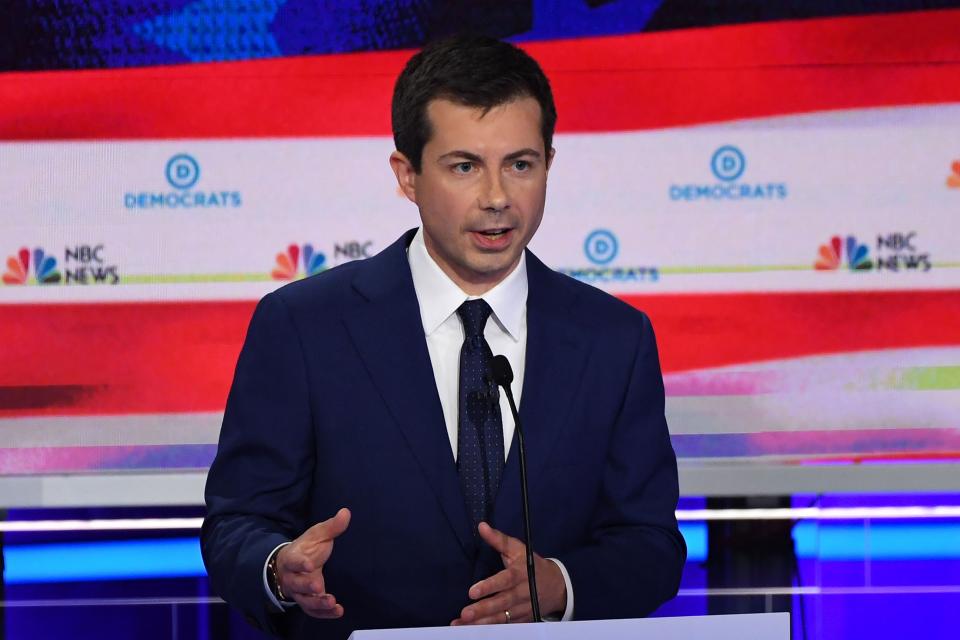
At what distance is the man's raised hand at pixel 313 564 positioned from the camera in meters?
1.53

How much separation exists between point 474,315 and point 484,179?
219 mm

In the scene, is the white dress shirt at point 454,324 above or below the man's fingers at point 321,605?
above

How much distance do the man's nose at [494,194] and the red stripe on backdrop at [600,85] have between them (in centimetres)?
168

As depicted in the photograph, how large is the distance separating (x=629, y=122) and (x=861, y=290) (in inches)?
30.6

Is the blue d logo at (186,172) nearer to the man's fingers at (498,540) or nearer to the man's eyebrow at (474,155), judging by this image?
the man's eyebrow at (474,155)

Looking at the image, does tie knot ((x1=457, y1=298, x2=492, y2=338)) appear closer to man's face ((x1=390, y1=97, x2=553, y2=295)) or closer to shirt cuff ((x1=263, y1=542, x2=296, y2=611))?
man's face ((x1=390, y1=97, x2=553, y2=295))

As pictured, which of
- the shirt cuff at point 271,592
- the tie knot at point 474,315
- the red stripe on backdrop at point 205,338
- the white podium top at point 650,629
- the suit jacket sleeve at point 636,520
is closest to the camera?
the white podium top at point 650,629

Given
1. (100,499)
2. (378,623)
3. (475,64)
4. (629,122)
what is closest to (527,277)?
(475,64)

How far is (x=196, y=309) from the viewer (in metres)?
3.39

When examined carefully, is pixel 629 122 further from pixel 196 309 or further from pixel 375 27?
pixel 196 309

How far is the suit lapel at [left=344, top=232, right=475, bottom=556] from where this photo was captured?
5.91 ft

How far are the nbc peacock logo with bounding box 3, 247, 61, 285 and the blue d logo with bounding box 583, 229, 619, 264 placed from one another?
142 centimetres

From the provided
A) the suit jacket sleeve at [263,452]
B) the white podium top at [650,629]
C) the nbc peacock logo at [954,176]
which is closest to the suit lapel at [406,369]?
the suit jacket sleeve at [263,452]

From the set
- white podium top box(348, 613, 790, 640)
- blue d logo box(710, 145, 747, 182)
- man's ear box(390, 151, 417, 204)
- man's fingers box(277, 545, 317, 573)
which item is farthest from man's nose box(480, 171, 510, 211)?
blue d logo box(710, 145, 747, 182)
